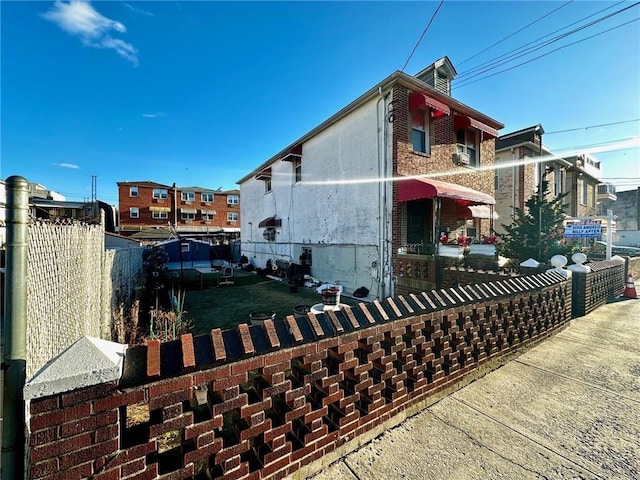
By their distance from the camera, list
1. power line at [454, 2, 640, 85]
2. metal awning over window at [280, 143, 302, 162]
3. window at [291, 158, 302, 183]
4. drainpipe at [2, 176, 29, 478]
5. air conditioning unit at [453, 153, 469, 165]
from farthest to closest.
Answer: window at [291, 158, 302, 183] < metal awning over window at [280, 143, 302, 162] < air conditioning unit at [453, 153, 469, 165] < power line at [454, 2, 640, 85] < drainpipe at [2, 176, 29, 478]

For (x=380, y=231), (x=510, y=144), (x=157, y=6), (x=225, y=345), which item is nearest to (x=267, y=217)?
(x=380, y=231)

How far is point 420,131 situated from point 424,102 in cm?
131

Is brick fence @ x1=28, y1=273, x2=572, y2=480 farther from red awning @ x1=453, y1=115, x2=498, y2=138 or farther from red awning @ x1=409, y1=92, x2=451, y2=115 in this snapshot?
red awning @ x1=453, y1=115, x2=498, y2=138

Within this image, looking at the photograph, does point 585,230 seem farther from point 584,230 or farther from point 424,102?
point 424,102

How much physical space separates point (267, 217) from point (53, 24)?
12.7m

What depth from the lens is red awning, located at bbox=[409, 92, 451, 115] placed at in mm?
8703

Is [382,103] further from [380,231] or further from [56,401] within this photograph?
[56,401]

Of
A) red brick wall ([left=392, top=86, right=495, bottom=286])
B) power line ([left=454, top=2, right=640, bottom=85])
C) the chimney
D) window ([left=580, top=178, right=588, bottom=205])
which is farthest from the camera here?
window ([left=580, top=178, right=588, bottom=205])

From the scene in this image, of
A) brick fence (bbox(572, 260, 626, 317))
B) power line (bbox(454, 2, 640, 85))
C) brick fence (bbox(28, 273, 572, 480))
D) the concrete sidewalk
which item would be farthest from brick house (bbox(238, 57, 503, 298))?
brick fence (bbox(28, 273, 572, 480))

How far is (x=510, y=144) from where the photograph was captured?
15547mm

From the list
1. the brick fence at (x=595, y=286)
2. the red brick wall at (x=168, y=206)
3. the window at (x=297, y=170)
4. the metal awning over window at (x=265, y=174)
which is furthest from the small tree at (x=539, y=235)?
the red brick wall at (x=168, y=206)

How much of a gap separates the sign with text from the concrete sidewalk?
5.26 m

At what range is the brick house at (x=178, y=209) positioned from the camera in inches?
1328

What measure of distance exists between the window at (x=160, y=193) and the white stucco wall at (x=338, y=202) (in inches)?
1044
